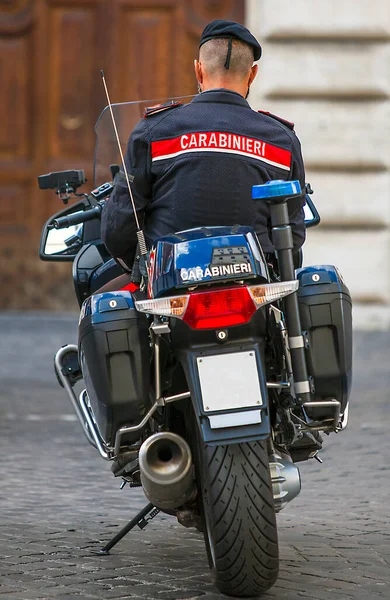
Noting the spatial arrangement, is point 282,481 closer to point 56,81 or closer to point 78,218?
point 78,218

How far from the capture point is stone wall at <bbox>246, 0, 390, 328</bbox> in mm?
12094

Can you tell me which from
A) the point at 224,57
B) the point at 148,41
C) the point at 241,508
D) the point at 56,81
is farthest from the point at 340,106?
the point at 241,508

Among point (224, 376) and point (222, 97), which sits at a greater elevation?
point (222, 97)

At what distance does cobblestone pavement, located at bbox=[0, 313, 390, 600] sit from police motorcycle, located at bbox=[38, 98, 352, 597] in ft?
0.99

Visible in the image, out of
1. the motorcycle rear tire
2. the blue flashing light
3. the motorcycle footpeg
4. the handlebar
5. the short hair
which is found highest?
the short hair

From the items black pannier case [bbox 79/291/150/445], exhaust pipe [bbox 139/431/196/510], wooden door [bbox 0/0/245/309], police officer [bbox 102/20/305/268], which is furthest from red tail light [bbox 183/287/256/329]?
wooden door [bbox 0/0/245/309]

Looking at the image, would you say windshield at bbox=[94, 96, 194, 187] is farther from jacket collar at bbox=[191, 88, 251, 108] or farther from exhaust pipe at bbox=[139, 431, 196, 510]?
exhaust pipe at bbox=[139, 431, 196, 510]

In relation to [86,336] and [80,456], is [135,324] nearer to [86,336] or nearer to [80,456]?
[86,336]

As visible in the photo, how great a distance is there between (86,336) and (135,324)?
0.54ft

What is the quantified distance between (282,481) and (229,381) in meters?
0.34

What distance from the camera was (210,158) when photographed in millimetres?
4117

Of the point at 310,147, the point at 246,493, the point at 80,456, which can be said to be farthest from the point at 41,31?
the point at 246,493

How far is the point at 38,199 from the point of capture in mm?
12508

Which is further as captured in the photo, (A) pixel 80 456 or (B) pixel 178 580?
(A) pixel 80 456
